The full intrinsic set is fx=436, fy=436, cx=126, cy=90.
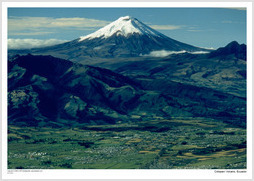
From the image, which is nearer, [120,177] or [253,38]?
[120,177]

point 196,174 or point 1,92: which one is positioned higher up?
point 1,92
